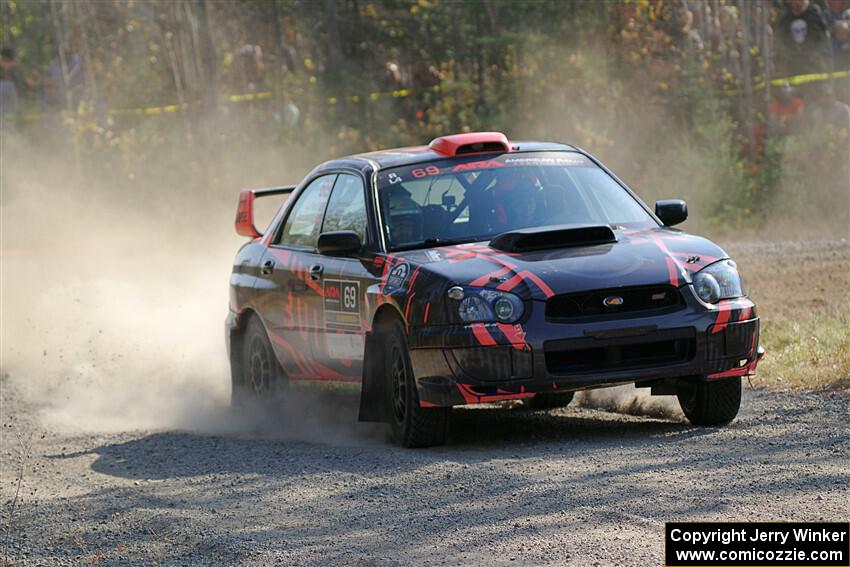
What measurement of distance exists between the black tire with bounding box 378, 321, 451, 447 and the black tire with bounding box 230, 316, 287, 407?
202 cm

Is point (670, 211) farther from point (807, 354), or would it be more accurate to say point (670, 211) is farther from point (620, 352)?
point (807, 354)

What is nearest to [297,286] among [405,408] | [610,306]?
[405,408]

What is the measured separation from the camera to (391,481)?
739 centimetres

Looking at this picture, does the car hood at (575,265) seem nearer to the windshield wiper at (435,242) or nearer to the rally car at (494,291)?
the rally car at (494,291)

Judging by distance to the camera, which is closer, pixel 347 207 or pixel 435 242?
pixel 435 242

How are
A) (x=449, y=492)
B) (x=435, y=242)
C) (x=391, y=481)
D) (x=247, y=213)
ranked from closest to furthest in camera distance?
1. (x=449, y=492)
2. (x=391, y=481)
3. (x=435, y=242)
4. (x=247, y=213)

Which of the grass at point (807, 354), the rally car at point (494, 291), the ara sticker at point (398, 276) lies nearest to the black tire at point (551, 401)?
the rally car at point (494, 291)

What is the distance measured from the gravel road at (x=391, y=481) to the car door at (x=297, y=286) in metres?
0.33

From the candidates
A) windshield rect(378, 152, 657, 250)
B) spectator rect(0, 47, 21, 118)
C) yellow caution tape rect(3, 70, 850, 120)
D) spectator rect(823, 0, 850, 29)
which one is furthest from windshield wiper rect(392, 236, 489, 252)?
spectator rect(0, 47, 21, 118)

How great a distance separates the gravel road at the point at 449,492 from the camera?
6.03 metres

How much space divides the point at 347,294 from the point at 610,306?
184 centimetres

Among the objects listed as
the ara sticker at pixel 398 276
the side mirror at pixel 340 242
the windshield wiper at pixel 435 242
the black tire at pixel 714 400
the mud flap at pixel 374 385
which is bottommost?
the black tire at pixel 714 400

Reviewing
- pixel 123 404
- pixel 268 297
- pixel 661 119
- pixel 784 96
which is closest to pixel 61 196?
pixel 661 119

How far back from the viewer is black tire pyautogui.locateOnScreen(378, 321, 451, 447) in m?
8.39
